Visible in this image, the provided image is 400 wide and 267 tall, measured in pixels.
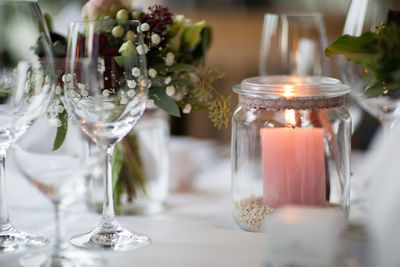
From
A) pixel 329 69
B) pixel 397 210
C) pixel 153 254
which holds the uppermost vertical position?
pixel 329 69

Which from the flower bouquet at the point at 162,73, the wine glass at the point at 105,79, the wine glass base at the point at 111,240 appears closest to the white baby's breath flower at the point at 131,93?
the wine glass at the point at 105,79

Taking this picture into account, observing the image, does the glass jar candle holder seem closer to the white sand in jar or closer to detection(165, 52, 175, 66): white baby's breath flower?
the white sand in jar

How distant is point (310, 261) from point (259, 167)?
30 centimetres

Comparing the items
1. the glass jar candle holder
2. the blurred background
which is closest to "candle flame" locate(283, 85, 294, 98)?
the glass jar candle holder

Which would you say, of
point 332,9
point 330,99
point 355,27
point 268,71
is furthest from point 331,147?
point 332,9

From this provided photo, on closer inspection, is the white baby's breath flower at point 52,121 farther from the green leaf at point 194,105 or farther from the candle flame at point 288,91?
the candle flame at point 288,91

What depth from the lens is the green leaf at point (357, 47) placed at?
0.80 meters

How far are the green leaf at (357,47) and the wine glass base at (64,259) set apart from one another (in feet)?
1.53

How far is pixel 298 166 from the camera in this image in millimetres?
844

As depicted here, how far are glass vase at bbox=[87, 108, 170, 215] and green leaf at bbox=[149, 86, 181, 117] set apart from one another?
0.45 ft

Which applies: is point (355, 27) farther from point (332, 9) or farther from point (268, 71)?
point (332, 9)

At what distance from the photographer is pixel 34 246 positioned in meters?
0.80

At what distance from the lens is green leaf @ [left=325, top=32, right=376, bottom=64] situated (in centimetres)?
80

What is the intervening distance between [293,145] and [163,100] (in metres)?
0.25
